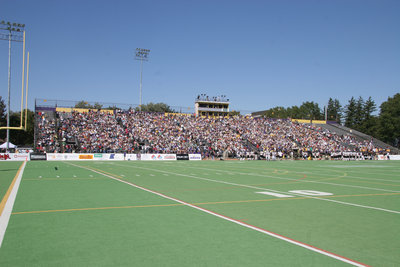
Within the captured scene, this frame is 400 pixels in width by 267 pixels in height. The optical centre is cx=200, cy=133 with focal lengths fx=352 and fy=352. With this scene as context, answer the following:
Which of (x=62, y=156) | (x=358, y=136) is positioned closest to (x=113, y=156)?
(x=62, y=156)

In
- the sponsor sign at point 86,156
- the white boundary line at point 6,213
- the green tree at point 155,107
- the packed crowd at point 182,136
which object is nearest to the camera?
the white boundary line at point 6,213

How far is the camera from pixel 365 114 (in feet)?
363

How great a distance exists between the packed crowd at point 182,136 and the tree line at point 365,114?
20.1m

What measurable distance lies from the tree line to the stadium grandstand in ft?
69.1

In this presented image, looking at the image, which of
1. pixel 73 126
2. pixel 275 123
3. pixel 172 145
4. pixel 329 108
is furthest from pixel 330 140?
pixel 329 108

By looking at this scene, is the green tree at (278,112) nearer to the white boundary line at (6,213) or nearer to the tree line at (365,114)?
the tree line at (365,114)

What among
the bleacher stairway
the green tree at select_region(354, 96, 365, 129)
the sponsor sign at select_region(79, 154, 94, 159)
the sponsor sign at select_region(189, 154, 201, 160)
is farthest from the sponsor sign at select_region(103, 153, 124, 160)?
the green tree at select_region(354, 96, 365, 129)

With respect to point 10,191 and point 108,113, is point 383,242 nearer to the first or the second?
point 10,191

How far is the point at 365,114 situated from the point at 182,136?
79162 millimetres

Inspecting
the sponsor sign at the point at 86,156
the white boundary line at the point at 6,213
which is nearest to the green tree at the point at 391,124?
the sponsor sign at the point at 86,156

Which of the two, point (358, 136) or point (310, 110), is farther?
point (310, 110)

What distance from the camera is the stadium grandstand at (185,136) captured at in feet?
156

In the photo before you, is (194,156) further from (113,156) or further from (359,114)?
(359,114)

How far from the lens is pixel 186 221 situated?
823 cm
